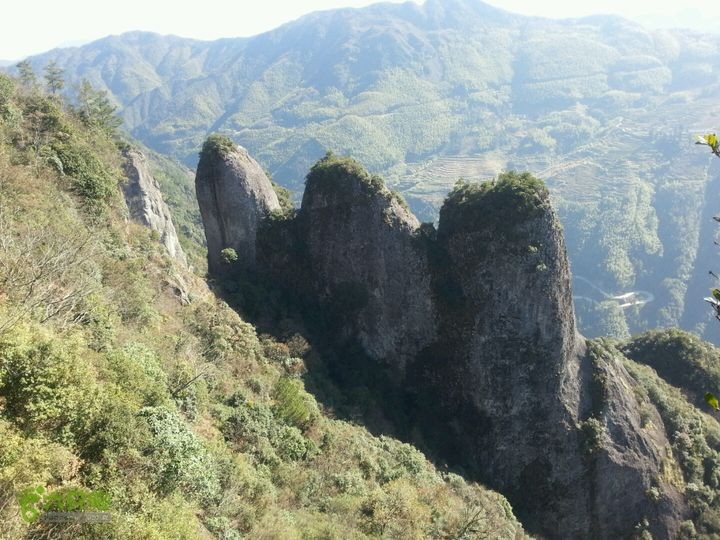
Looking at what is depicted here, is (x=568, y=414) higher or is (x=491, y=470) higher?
(x=568, y=414)

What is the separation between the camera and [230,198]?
A: 3784 centimetres

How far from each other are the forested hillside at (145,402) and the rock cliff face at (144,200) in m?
2.33

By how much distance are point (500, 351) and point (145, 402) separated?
84.2 ft

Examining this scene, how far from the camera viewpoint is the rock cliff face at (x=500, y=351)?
3253 cm

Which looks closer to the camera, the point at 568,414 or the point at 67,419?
the point at 67,419

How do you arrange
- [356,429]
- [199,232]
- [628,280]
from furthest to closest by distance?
[628,280] < [199,232] < [356,429]

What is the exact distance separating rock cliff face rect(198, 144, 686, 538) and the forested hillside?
6453mm

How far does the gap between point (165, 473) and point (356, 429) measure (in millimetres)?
17161

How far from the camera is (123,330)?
17797 mm

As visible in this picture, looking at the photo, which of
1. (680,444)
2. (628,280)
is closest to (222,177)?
(680,444)

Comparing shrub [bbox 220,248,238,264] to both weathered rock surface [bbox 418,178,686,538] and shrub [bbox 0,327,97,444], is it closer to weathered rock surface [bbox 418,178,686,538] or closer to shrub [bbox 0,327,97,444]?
weathered rock surface [bbox 418,178,686,538]

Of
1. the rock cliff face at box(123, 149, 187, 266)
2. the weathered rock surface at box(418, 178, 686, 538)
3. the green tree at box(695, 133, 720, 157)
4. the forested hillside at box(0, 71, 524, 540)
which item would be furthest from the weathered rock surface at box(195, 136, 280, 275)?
the green tree at box(695, 133, 720, 157)

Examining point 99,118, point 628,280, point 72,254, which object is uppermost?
point 99,118

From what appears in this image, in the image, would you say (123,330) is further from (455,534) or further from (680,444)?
(680,444)
